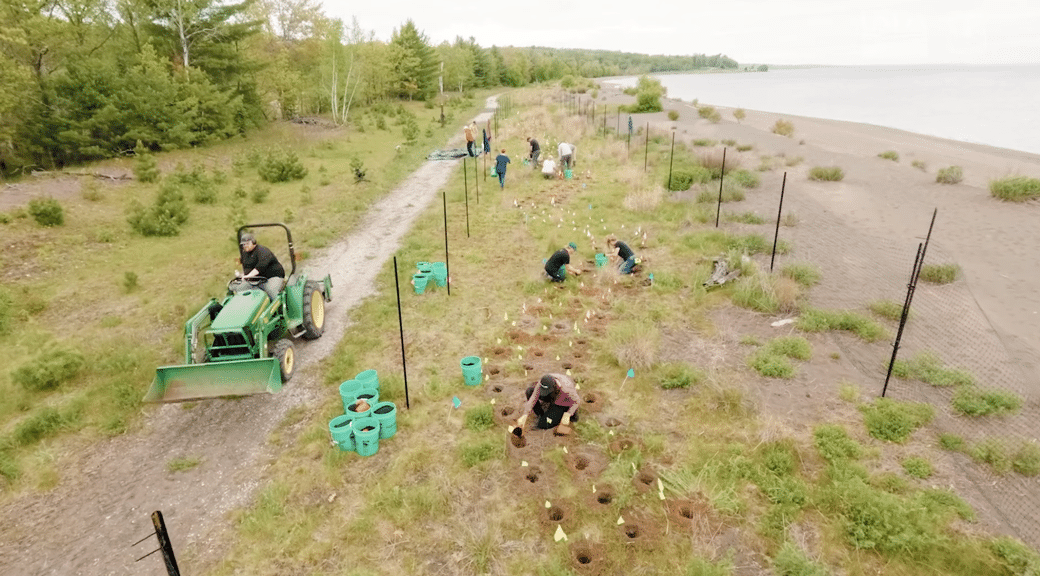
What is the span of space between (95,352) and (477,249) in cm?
791

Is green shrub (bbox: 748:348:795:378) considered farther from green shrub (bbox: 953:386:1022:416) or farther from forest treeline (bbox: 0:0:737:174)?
forest treeline (bbox: 0:0:737:174)

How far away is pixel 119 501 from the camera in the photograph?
568 centimetres

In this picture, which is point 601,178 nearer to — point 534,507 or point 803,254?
point 803,254

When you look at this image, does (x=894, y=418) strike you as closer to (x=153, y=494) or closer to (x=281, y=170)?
(x=153, y=494)

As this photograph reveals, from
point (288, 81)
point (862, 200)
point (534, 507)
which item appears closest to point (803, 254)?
point (862, 200)

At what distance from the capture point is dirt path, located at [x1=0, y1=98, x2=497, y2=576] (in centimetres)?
502

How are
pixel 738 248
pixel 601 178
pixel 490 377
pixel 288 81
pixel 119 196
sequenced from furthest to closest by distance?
pixel 288 81
pixel 601 178
pixel 119 196
pixel 738 248
pixel 490 377

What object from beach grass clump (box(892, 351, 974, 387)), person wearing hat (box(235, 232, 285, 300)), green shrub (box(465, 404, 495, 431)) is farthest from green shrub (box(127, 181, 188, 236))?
beach grass clump (box(892, 351, 974, 387))

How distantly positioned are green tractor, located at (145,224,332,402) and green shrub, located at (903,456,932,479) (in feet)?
25.1

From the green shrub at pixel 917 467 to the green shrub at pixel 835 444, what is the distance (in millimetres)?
456

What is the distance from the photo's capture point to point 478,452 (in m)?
6.28

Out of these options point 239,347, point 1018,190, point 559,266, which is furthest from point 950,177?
point 239,347

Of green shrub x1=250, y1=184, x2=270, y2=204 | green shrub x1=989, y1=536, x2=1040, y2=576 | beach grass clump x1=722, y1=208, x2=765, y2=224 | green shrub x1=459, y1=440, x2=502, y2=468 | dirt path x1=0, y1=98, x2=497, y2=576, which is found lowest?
dirt path x1=0, y1=98, x2=497, y2=576

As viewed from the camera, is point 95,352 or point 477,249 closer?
point 95,352
